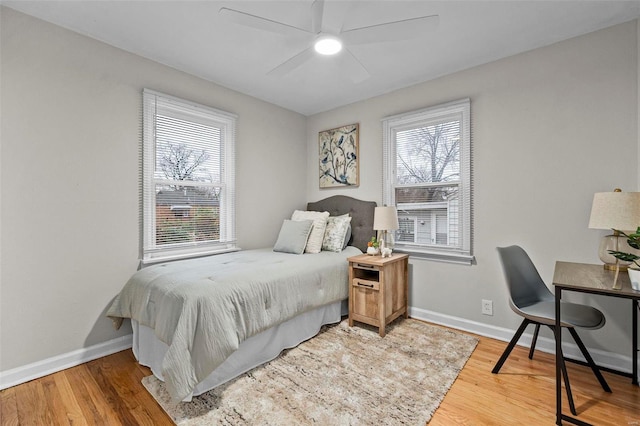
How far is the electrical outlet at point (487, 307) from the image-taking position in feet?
8.82

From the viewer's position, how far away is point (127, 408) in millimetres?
1736

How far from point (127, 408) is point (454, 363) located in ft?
7.38

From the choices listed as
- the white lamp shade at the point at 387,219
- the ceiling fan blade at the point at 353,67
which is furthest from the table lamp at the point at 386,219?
the ceiling fan blade at the point at 353,67

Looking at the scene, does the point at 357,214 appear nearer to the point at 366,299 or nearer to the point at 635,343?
the point at 366,299

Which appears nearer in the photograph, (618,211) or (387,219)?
(618,211)

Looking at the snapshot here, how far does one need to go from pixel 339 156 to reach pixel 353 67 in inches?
63.3

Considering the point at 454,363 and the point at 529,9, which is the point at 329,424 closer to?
the point at 454,363

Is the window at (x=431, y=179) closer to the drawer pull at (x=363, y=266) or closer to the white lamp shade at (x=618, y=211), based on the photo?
the drawer pull at (x=363, y=266)

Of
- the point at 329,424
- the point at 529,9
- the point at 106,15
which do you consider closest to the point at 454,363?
the point at 329,424

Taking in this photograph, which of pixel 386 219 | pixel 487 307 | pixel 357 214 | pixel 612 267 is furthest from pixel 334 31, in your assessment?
pixel 487 307

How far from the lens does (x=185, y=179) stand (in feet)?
9.64

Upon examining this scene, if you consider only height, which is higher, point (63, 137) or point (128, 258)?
point (63, 137)

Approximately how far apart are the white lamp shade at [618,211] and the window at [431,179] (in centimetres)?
111

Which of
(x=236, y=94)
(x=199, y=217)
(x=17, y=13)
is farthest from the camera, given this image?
(x=236, y=94)
